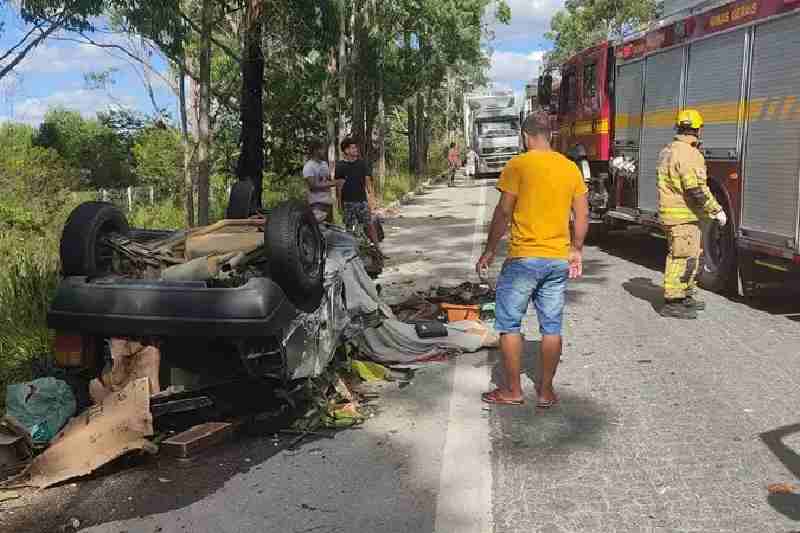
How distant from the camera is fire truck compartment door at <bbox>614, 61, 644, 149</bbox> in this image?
430 inches

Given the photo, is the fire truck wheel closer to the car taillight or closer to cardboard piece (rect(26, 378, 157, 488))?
cardboard piece (rect(26, 378, 157, 488))

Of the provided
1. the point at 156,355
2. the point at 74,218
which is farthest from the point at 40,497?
the point at 74,218

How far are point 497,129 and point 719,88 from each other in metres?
28.1

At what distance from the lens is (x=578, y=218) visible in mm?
5188

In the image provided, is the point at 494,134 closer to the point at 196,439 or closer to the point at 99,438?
the point at 196,439

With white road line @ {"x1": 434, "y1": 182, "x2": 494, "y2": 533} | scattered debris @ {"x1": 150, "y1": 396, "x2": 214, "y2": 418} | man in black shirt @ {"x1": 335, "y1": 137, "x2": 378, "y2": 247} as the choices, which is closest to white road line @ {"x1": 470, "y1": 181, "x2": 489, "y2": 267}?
man in black shirt @ {"x1": 335, "y1": 137, "x2": 378, "y2": 247}

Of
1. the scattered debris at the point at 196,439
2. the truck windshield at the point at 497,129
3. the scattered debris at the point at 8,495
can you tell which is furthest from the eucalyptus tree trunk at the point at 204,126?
the truck windshield at the point at 497,129

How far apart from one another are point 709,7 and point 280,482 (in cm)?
752

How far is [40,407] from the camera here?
4559 millimetres

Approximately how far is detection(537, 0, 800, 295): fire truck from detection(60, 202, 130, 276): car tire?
607cm

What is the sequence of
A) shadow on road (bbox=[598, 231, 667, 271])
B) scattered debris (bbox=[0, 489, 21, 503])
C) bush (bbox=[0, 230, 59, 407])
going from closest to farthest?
scattered debris (bbox=[0, 489, 21, 503]) → bush (bbox=[0, 230, 59, 407]) → shadow on road (bbox=[598, 231, 667, 271])

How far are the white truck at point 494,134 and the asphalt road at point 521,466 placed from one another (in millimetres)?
29423

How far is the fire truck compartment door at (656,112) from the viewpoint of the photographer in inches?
387

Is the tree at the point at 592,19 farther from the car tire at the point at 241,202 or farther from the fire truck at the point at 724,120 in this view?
the car tire at the point at 241,202
